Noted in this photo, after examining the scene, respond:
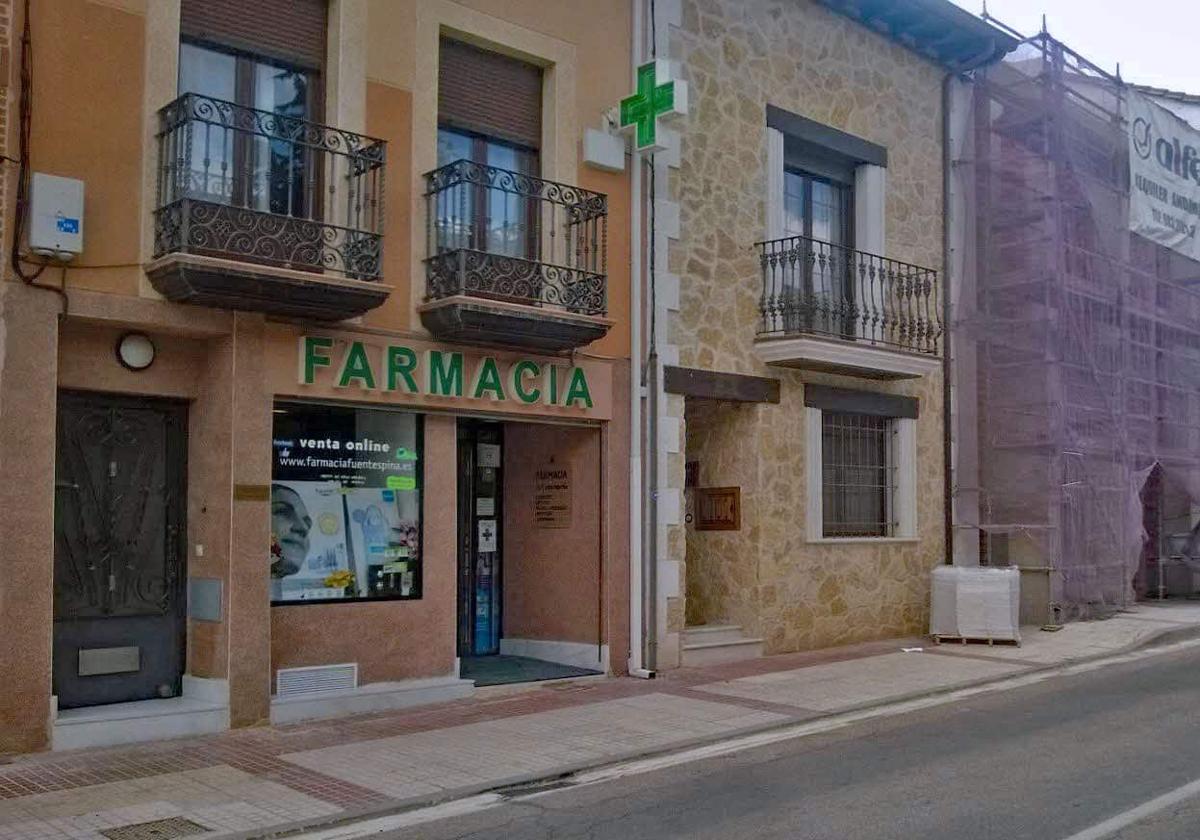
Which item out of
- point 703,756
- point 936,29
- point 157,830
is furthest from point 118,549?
point 936,29

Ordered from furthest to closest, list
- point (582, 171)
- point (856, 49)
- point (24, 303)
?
point (856, 49)
point (582, 171)
point (24, 303)

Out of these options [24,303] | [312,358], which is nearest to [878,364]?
[312,358]

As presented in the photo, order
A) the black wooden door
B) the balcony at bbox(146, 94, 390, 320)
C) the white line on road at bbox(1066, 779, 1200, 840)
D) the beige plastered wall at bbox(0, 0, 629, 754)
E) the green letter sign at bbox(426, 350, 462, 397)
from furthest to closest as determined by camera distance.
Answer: the green letter sign at bbox(426, 350, 462, 397) → the black wooden door → the balcony at bbox(146, 94, 390, 320) → the beige plastered wall at bbox(0, 0, 629, 754) → the white line on road at bbox(1066, 779, 1200, 840)

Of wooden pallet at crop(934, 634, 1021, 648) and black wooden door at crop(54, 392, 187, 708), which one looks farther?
wooden pallet at crop(934, 634, 1021, 648)

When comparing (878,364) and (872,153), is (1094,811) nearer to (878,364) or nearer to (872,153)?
(878,364)

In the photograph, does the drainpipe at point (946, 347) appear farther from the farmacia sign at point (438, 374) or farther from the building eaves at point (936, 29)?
the farmacia sign at point (438, 374)

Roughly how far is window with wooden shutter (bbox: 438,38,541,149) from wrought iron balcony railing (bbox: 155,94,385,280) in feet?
4.13

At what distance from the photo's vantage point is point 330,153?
9727 mm

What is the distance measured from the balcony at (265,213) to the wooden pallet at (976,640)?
28.5 ft

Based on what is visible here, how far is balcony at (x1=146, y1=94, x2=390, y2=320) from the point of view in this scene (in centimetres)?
871

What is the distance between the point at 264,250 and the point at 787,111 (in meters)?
7.25

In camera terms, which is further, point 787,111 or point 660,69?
point 787,111


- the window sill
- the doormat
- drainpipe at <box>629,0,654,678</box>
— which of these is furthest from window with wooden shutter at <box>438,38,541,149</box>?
the doormat

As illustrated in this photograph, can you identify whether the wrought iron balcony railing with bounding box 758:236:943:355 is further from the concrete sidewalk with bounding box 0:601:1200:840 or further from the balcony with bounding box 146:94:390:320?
the balcony with bounding box 146:94:390:320
